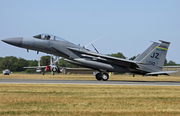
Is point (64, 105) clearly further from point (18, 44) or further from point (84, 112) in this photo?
point (18, 44)

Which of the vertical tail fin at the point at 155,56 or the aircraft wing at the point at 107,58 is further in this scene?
the vertical tail fin at the point at 155,56

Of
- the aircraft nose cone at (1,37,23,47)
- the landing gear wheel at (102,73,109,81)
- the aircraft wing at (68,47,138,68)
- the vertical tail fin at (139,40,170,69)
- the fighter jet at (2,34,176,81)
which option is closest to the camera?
the aircraft nose cone at (1,37,23,47)

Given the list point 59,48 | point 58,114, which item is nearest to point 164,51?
point 59,48

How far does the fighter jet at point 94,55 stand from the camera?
20.0 meters

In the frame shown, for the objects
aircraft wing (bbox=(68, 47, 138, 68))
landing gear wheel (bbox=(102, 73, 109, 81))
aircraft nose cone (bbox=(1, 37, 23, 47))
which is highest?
aircraft nose cone (bbox=(1, 37, 23, 47))

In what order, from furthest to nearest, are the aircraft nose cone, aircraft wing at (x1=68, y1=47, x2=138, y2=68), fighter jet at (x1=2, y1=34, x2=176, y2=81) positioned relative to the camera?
aircraft wing at (x1=68, y1=47, x2=138, y2=68)
fighter jet at (x1=2, y1=34, x2=176, y2=81)
the aircraft nose cone

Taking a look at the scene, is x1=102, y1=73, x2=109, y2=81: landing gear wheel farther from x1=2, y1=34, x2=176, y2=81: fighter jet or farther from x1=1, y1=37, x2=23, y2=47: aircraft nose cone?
x1=1, y1=37, x2=23, y2=47: aircraft nose cone

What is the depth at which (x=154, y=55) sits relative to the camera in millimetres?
22609

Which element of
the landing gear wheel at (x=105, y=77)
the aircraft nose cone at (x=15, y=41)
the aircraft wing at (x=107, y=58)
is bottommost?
the landing gear wheel at (x=105, y=77)

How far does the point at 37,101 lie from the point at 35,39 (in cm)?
1275

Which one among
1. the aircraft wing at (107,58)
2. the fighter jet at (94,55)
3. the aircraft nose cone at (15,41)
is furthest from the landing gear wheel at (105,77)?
the aircraft nose cone at (15,41)

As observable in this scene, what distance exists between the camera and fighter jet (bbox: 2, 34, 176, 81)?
20.0m

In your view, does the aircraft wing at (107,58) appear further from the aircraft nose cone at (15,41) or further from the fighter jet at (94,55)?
the aircraft nose cone at (15,41)

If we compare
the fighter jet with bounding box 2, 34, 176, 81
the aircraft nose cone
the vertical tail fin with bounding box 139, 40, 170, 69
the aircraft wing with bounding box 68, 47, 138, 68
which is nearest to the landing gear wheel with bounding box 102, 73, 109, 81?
the fighter jet with bounding box 2, 34, 176, 81
